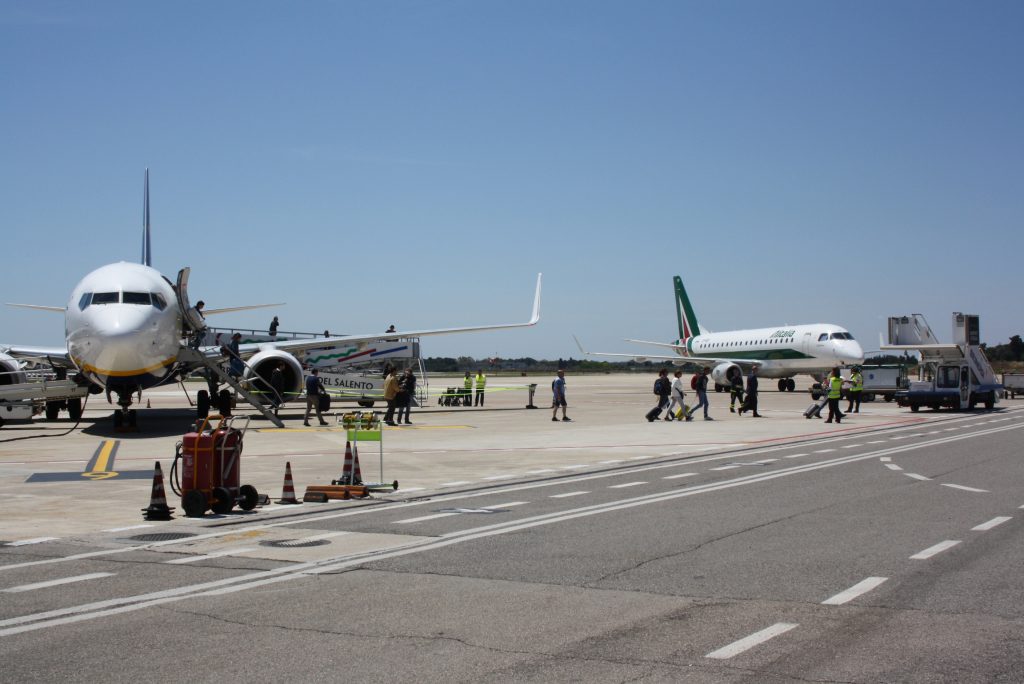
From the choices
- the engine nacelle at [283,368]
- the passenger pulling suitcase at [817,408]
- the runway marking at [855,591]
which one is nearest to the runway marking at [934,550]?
the runway marking at [855,591]

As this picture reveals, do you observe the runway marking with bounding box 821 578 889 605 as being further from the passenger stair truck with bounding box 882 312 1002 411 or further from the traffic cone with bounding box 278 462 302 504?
the passenger stair truck with bounding box 882 312 1002 411

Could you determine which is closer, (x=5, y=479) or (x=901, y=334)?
(x=5, y=479)

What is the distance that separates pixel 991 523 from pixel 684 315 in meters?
60.5

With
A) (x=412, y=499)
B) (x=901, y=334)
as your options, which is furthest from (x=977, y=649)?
(x=901, y=334)

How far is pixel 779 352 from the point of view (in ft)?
173

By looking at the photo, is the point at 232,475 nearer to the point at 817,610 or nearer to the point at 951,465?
the point at 817,610

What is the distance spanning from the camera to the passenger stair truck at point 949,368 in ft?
119

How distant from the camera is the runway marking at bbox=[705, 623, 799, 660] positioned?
5.66 metres

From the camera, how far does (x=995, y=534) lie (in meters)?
9.80

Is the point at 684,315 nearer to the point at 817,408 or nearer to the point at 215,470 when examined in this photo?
the point at 817,408

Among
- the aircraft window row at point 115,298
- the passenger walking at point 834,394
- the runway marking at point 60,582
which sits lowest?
the runway marking at point 60,582

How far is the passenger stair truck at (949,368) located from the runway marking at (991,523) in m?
26.9

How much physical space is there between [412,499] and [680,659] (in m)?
7.60

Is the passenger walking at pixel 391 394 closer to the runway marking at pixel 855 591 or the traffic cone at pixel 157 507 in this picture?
the traffic cone at pixel 157 507
